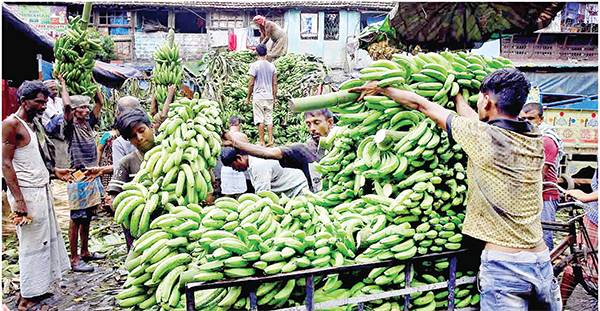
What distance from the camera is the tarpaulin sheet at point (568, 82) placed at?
39.0 feet

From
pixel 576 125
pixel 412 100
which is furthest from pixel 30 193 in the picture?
pixel 576 125

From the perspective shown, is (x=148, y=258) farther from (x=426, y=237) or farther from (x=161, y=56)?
(x=161, y=56)

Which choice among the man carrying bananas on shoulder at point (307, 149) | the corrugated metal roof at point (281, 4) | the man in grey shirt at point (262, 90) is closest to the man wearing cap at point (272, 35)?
the man in grey shirt at point (262, 90)

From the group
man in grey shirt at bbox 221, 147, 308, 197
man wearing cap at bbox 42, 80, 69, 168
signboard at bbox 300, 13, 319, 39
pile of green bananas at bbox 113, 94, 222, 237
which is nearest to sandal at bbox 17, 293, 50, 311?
man wearing cap at bbox 42, 80, 69, 168

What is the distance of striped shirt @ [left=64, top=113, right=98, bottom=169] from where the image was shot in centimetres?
498

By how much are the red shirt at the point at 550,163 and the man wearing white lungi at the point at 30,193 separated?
4.94m

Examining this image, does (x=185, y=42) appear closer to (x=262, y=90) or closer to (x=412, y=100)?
(x=262, y=90)

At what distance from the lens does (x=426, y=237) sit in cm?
218

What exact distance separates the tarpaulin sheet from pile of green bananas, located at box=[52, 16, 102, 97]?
1117cm

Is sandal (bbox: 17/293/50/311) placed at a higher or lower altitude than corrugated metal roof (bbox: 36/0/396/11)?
lower

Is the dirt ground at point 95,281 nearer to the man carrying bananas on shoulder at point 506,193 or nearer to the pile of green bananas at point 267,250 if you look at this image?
the pile of green bananas at point 267,250

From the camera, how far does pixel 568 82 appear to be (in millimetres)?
11930

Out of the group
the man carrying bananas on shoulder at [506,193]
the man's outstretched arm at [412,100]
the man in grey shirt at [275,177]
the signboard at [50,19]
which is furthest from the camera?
the signboard at [50,19]

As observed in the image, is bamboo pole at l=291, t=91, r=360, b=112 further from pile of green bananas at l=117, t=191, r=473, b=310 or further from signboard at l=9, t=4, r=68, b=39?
signboard at l=9, t=4, r=68, b=39
